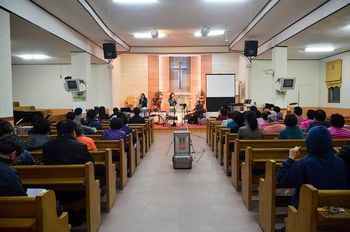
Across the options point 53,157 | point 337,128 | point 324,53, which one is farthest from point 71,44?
point 324,53

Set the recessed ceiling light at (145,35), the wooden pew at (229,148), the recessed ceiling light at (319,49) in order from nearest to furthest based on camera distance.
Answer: the wooden pew at (229,148) → the recessed ceiling light at (145,35) → the recessed ceiling light at (319,49)

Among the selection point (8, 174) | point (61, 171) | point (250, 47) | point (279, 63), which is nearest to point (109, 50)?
point (250, 47)

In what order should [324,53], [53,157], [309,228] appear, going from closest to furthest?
1. [309,228]
2. [53,157]
3. [324,53]

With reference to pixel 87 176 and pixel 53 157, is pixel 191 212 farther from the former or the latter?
pixel 53 157

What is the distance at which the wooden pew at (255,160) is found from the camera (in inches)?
145

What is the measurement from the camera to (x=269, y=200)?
10.0ft

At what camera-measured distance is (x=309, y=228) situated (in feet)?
6.50

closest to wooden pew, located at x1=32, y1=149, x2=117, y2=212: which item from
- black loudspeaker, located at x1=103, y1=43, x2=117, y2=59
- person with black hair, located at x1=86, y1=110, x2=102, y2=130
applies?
person with black hair, located at x1=86, y1=110, x2=102, y2=130

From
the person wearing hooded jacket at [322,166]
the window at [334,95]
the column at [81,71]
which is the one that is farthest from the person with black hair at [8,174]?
the window at [334,95]

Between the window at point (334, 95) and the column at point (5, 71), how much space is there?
1245 centimetres

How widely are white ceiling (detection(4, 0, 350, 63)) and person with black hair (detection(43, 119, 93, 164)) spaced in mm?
3913

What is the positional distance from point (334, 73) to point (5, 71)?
12.5 metres

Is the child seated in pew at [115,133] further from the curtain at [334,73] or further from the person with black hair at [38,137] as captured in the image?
the curtain at [334,73]

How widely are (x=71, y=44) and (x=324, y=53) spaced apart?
9.77 metres
